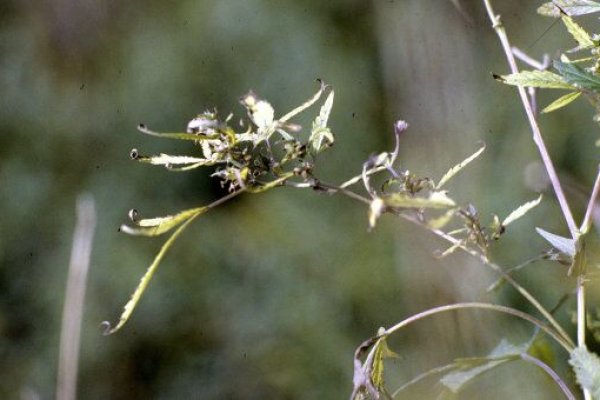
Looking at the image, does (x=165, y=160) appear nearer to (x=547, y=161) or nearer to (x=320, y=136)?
(x=320, y=136)

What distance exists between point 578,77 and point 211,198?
130 cm

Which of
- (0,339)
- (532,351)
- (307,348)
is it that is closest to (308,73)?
(307,348)

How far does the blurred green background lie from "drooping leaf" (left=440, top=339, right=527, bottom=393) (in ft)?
3.23

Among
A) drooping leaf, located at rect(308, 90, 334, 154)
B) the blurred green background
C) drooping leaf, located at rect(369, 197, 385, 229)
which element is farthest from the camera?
the blurred green background

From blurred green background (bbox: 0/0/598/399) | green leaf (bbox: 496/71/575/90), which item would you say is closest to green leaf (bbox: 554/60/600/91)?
green leaf (bbox: 496/71/575/90)

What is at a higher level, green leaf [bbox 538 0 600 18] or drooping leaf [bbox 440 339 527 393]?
green leaf [bbox 538 0 600 18]

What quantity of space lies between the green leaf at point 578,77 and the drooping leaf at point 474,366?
155 millimetres

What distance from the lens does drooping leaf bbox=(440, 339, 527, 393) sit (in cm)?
47

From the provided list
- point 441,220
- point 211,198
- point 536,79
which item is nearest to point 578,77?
point 536,79

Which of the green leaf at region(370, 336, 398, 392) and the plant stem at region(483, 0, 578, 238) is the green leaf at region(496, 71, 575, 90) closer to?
the plant stem at region(483, 0, 578, 238)

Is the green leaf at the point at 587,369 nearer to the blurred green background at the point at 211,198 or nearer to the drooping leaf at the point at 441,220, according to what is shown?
the drooping leaf at the point at 441,220

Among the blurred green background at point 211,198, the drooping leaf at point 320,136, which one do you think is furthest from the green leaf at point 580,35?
the blurred green background at point 211,198

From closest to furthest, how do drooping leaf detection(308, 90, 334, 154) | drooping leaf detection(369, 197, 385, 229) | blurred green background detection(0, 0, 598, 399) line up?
drooping leaf detection(369, 197, 385, 229), drooping leaf detection(308, 90, 334, 154), blurred green background detection(0, 0, 598, 399)

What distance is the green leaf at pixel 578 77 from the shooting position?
1.34 ft
